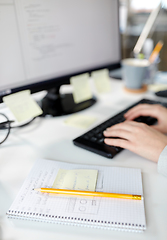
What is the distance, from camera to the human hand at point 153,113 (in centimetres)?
60

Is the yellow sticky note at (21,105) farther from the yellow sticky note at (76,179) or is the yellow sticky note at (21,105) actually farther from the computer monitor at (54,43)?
the yellow sticky note at (76,179)

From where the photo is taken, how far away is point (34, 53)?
1.98 ft

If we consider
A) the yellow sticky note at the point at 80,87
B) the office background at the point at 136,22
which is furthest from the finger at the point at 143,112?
the office background at the point at 136,22

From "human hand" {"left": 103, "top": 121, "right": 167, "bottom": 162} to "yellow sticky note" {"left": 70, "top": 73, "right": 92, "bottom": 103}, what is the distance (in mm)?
250

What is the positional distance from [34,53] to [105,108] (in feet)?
1.04

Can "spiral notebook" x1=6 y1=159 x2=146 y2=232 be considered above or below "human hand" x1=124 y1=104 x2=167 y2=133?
below

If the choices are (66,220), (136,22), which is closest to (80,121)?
(66,220)

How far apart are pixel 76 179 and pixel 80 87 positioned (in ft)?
1.39

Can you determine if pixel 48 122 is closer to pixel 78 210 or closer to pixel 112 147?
pixel 112 147

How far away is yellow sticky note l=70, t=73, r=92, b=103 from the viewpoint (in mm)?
739

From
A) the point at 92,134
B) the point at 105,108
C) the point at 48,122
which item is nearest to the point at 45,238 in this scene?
the point at 92,134

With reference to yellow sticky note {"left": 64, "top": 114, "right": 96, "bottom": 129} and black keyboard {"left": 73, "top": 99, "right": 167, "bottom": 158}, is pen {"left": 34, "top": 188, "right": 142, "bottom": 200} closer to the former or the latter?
black keyboard {"left": 73, "top": 99, "right": 167, "bottom": 158}

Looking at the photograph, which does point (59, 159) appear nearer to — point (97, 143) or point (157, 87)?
point (97, 143)

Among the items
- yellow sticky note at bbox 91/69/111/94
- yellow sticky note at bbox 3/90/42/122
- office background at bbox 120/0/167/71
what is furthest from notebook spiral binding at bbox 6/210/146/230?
office background at bbox 120/0/167/71
